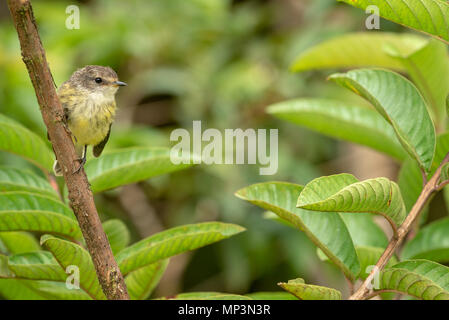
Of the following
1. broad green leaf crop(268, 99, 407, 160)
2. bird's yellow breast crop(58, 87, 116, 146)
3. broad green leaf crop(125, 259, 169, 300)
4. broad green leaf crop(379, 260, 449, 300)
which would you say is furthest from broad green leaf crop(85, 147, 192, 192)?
bird's yellow breast crop(58, 87, 116, 146)

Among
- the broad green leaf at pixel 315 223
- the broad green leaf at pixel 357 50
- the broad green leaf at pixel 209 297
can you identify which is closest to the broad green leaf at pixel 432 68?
the broad green leaf at pixel 357 50

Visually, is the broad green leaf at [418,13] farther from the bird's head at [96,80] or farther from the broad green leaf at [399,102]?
the bird's head at [96,80]

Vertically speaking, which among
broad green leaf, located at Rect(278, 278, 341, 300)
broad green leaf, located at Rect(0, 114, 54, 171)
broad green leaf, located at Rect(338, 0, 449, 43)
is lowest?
broad green leaf, located at Rect(278, 278, 341, 300)

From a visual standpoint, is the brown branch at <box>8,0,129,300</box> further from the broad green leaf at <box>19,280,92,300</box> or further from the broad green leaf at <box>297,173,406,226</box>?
the broad green leaf at <box>297,173,406,226</box>

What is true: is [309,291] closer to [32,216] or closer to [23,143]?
[32,216]

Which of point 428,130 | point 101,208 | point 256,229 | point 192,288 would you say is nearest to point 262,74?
point 256,229
